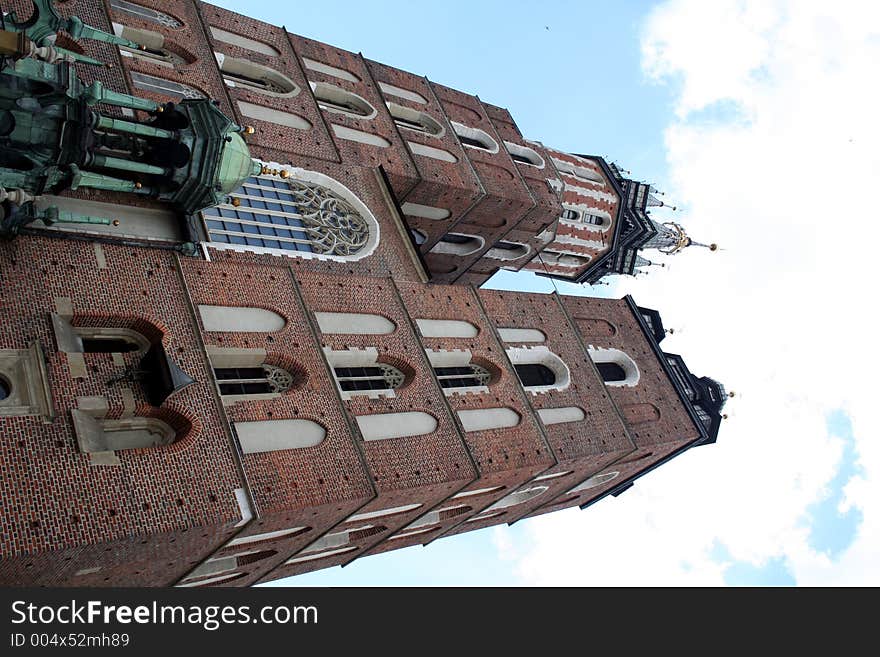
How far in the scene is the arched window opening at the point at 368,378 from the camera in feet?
70.3

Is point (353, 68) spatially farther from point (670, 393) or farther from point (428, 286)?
point (670, 393)

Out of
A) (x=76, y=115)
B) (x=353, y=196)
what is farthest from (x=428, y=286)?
(x=76, y=115)

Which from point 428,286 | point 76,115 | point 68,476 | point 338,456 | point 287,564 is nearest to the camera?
point 68,476

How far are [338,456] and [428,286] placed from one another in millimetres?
8491

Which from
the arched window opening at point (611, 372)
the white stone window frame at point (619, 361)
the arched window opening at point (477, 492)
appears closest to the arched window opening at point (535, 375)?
the white stone window frame at point (619, 361)

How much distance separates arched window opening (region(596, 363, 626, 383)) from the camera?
3083 centimetres

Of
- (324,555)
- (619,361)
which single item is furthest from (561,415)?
(324,555)

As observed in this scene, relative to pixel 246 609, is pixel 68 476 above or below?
above

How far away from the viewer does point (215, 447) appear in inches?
669

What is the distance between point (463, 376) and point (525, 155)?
1752 cm

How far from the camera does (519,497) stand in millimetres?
28562

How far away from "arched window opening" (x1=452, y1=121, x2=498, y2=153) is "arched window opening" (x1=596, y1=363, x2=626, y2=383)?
11760mm

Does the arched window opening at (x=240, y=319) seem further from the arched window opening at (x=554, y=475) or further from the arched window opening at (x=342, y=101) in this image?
the arched window opening at (x=342, y=101)

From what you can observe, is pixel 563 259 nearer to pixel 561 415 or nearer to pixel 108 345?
pixel 561 415
